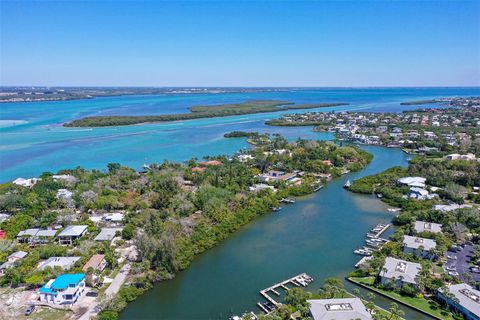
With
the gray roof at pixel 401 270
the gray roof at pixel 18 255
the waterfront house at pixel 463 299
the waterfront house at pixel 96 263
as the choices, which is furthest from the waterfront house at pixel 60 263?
the waterfront house at pixel 463 299

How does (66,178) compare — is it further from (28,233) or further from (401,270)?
(401,270)

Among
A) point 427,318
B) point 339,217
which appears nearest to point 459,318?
point 427,318

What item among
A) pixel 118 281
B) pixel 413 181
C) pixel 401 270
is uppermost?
pixel 413 181

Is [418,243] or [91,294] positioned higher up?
[418,243]

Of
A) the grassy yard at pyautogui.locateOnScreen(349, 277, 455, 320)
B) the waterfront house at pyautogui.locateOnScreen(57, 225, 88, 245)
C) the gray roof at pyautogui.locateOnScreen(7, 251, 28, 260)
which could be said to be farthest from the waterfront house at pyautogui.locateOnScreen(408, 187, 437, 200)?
the gray roof at pyautogui.locateOnScreen(7, 251, 28, 260)

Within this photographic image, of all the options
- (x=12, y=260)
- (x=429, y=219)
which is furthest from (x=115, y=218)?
(x=429, y=219)

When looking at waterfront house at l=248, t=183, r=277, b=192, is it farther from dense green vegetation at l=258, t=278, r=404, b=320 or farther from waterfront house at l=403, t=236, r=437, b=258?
dense green vegetation at l=258, t=278, r=404, b=320
